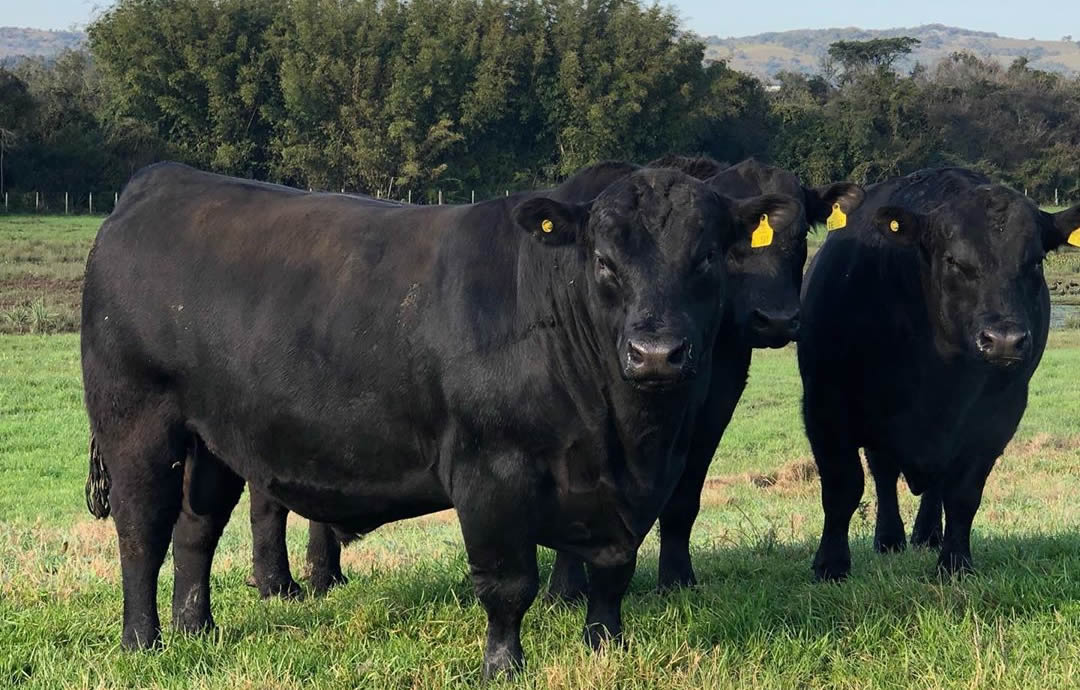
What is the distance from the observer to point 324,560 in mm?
6910

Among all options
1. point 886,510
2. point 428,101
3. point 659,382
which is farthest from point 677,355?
point 428,101

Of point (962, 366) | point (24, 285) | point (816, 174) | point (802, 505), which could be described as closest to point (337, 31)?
point (816, 174)

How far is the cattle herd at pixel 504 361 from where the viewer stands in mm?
4926

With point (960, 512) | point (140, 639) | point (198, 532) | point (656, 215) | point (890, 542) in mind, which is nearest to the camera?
point (656, 215)

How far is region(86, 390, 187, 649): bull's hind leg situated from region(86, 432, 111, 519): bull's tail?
34 centimetres

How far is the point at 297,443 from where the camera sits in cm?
537

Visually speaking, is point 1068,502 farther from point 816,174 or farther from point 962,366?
point 816,174

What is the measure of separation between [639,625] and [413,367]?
154cm

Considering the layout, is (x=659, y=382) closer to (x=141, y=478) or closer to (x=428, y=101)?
(x=141, y=478)

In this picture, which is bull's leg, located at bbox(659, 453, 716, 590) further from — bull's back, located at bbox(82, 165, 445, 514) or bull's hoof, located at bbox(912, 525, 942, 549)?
bull's hoof, located at bbox(912, 525, 942, 549)

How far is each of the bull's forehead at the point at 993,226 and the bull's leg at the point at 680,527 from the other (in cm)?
164

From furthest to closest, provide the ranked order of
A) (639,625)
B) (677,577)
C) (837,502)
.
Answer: (837,502) → (677,577) → (639,625)

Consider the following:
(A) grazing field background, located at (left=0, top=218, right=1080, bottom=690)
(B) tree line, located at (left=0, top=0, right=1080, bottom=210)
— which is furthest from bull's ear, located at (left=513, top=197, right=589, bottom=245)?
(B) tree line, located at (left=0, top=0, right=1080, bottom=210)

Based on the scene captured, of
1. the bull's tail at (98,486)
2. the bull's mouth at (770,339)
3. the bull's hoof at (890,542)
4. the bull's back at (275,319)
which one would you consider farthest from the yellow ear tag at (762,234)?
the bull's hoof at (890,542)
